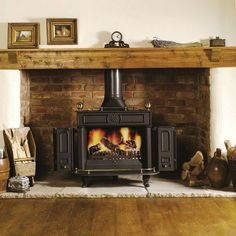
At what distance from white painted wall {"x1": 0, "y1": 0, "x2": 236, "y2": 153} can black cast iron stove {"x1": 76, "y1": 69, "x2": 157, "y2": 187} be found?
1.40 feet

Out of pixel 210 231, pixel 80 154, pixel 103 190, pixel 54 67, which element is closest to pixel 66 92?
pixel 54 67

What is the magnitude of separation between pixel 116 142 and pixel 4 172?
1095 millimetres

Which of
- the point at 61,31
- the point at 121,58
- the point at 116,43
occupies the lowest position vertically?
the point at 121,58

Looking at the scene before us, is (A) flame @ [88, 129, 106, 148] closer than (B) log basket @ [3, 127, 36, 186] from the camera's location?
No

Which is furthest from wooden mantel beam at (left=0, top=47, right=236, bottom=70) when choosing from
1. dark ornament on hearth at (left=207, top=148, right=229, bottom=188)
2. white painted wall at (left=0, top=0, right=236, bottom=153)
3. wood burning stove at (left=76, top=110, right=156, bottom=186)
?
dark ornament on hearth at (left=207, top=148, right=229, bottom=188)

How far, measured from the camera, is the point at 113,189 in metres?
4.37

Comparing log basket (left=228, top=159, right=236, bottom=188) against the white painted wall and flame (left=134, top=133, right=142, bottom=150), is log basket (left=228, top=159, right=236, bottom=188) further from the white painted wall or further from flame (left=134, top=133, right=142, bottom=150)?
flame (left=134, top=133, right=142, bottom=150)

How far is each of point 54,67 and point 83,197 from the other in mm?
1269

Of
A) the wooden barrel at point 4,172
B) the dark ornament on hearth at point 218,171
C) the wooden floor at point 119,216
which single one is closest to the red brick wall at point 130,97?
the dark ornament on hearth at point 218,171

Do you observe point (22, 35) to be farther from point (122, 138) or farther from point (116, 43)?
point (122, 138)

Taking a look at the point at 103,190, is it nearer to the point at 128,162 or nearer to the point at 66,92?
the point at 128,162

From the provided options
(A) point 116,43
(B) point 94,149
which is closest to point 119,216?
(B) point 94,149

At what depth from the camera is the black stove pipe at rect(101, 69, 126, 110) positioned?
15.0ft

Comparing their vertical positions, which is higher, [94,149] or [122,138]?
[122,138]
